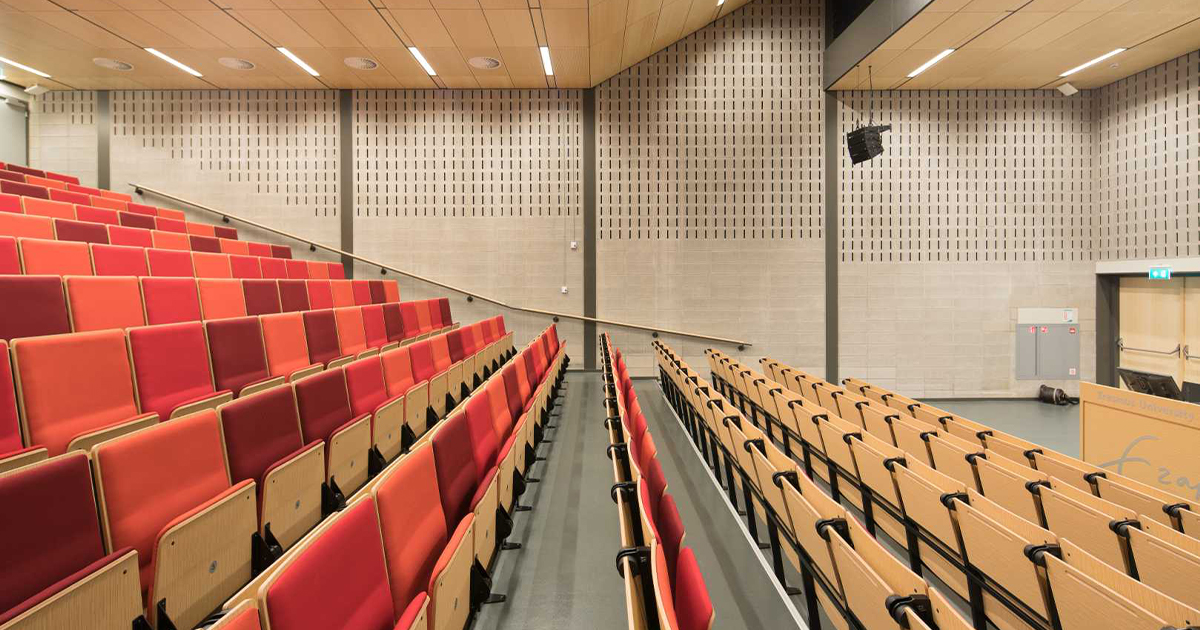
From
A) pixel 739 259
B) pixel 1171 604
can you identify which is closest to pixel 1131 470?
pixel 1171 604

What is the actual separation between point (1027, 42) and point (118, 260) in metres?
5.12

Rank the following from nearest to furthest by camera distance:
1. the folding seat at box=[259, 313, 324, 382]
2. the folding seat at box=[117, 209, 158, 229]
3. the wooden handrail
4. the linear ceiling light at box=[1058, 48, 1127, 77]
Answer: the folding seat at box=[259, 313, 324, 382] → the folding seat at box=[117, 209, 158, 229] → the linear ceiling light at box=[1058, 48, 1127, 77] → the wooden handrail

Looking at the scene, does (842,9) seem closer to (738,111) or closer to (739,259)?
(738,111)

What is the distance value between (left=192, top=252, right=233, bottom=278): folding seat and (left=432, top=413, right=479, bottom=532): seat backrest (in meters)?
2.02

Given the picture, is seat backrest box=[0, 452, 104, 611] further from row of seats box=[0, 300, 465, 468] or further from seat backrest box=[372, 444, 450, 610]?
seat backrest box=[372, 444, 450, 610]

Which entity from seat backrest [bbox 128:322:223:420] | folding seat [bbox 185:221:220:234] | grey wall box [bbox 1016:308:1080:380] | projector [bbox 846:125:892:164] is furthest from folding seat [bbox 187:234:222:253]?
grey wall box [bbox 1016:308:1080:380]

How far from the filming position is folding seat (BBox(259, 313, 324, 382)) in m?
1.71

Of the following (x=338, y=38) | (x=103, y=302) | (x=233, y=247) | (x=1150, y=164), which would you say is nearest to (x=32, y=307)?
(x=103, y=302)

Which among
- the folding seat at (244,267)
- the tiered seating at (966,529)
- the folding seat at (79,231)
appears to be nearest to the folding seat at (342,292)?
the folding seat at (244,267)

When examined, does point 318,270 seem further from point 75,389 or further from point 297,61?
point 75,389

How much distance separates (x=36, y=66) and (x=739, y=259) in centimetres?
547

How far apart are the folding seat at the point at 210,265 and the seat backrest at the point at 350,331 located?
28.5 inches

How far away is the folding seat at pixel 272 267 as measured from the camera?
2.91m

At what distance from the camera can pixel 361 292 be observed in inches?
126
